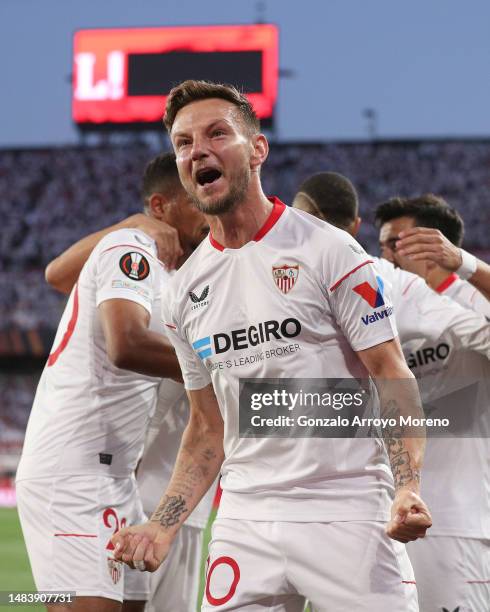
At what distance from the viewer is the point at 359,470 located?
270cm

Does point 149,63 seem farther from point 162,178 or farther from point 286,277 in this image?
point 286,277

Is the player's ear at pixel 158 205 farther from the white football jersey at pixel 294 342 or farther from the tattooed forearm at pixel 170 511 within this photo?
the tattooed forearm at pixel 170 511

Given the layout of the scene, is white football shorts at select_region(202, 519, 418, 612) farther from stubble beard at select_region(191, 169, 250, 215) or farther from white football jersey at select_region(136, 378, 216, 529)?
white football jersey at select_region(136, 378, 216, 529)

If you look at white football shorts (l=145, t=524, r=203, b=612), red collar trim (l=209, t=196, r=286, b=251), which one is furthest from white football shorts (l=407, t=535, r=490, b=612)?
red collar trim (l=209, t=196, r=286, b=251)

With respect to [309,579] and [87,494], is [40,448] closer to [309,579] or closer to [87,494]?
[87,494]

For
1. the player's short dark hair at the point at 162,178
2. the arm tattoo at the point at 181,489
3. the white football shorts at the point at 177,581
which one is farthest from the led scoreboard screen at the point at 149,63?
the arm tattoo at the point at 181,489

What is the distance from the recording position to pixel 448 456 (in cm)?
388

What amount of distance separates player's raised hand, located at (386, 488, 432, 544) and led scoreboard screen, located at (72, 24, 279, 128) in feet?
103

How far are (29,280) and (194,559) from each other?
25186 mm

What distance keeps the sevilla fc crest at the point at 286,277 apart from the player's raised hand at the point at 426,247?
73 cm

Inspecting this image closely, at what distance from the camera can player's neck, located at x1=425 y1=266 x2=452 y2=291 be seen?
4292 millimetres

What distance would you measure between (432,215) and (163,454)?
172 centimetres

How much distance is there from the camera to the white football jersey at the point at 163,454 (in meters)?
4.31

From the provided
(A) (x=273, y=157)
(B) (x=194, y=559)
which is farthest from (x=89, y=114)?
(B) (x=194, y=559)
